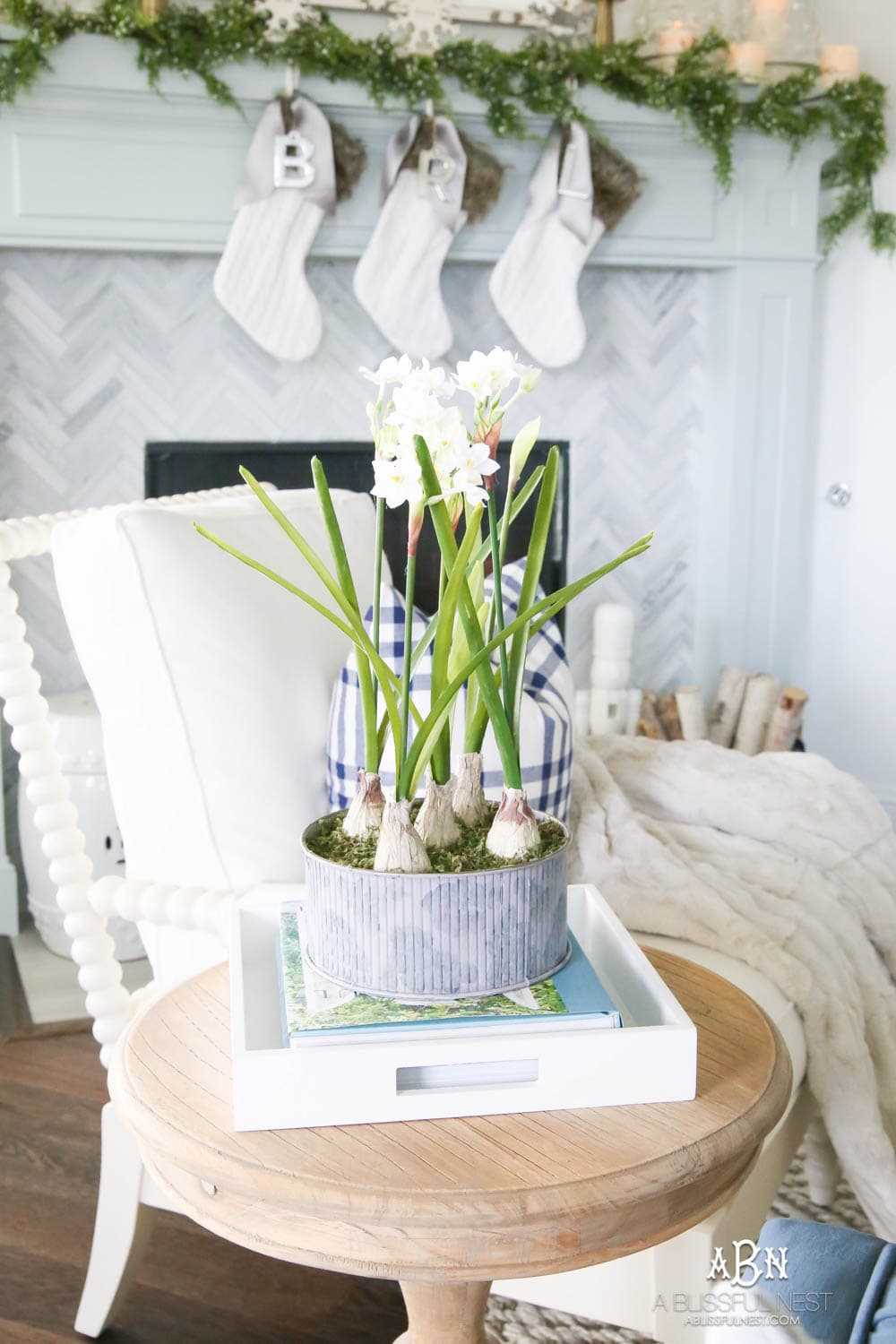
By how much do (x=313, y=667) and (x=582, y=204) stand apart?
1.74m

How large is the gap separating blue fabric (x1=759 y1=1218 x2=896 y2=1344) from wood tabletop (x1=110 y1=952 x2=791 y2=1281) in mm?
68

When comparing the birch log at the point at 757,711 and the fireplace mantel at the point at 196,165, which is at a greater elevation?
the fireplace mantel at the point at 196,165

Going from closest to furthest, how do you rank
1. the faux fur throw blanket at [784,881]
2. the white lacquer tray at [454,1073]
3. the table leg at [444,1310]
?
the white lacquer tray at [454,1073] → the table leg at [444,1310] → the faux fur throw blanket at [784,881]

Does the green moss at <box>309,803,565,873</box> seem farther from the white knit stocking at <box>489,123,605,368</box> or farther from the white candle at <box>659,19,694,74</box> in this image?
the white candle at <box>659,19,694,74</box>

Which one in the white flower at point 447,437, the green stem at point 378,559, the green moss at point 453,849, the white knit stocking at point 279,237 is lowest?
the green moss at point 453,849

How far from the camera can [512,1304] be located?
1.57 meters

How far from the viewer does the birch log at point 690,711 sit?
10.2 ft

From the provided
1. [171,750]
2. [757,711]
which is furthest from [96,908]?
[757,711]

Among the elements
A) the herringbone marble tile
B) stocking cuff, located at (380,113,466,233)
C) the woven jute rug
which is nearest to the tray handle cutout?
the woven jute rug

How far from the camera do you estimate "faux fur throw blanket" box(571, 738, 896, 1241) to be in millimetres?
1487

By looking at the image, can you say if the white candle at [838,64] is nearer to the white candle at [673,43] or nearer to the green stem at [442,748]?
the white candle at [673,43]

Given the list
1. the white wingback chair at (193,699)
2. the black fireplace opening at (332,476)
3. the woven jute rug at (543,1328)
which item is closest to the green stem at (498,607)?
the white wingback chair at (193,699)

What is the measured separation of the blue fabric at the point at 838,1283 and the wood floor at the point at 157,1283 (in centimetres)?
88

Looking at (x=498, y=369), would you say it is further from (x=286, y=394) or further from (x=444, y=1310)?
(x=286, y=394)
